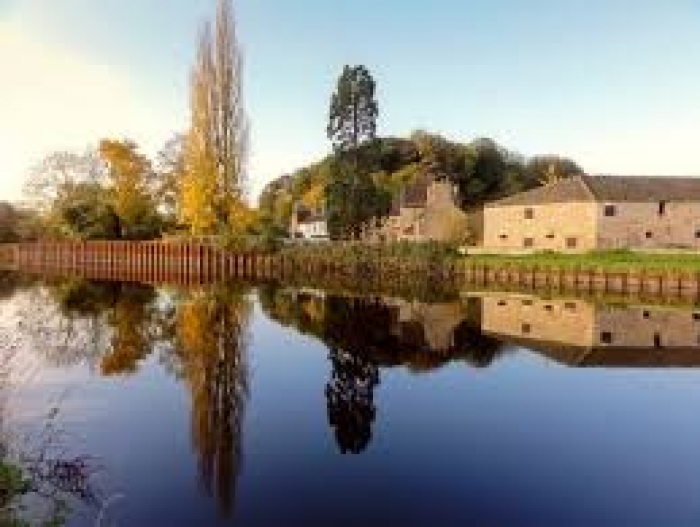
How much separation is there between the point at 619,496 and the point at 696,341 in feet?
55.4

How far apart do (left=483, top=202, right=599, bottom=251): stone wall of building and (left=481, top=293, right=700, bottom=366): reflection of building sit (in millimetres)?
20306

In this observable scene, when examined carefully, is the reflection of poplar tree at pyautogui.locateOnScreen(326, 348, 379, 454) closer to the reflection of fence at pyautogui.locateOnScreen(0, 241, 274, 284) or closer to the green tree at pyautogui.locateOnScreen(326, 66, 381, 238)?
the reflection of fence at pyautogui.locateOnScreen(0, 241, 274, 284)

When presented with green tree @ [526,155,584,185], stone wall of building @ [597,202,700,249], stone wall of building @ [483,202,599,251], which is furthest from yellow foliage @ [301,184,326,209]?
stone wall of building @ [597,202,700,249]

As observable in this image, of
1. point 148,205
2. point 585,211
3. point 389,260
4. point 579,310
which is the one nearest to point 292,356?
point 579,310

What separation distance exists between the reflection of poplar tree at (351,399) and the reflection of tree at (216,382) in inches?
67.3

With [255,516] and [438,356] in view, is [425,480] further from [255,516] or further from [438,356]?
[438,356]

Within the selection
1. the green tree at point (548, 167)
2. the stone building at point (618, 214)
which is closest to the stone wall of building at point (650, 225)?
the stone building at point (618, 214)

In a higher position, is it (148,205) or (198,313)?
(148,205)

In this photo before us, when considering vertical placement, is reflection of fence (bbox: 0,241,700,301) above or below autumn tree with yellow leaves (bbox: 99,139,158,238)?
below

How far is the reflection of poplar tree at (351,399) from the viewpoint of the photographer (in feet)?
48.8

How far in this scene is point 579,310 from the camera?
35781mm

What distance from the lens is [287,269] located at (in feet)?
196

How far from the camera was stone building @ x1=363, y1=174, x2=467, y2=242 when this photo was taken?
220 feet

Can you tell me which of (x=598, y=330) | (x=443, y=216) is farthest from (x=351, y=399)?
(x=443, y=216)
